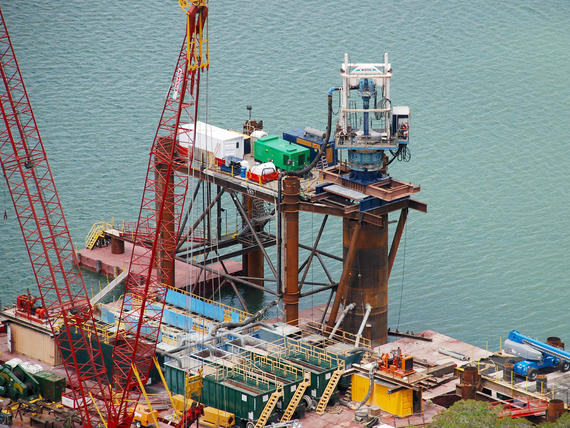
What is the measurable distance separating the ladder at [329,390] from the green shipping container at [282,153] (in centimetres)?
1686

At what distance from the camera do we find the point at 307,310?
106 m

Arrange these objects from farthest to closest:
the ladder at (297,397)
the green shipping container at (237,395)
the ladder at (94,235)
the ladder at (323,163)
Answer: the ladder at (94,235)
the ladder at (323,163)
the ladder at (297,397)
the green shipping container at (237,395)

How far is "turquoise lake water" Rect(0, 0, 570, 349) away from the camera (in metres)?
114

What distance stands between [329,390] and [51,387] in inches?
702

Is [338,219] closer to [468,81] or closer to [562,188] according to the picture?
[562,188]

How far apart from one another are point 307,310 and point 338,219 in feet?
73.3

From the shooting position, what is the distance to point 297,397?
284ft

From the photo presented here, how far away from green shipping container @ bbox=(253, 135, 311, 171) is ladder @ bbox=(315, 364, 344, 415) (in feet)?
55.3

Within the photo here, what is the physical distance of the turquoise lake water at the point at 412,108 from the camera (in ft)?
373

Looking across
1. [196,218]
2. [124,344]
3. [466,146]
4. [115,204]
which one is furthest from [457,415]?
[466,146]

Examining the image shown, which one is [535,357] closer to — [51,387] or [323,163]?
[323,163]

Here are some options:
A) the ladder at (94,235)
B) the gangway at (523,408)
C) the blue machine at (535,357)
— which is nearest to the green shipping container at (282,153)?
the blue machine at (535,357)

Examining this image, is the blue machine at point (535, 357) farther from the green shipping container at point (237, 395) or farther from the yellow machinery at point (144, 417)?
the yellow machinery at point (144, 417)

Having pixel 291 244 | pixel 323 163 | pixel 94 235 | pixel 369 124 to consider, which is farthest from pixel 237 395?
pixel 94 235
